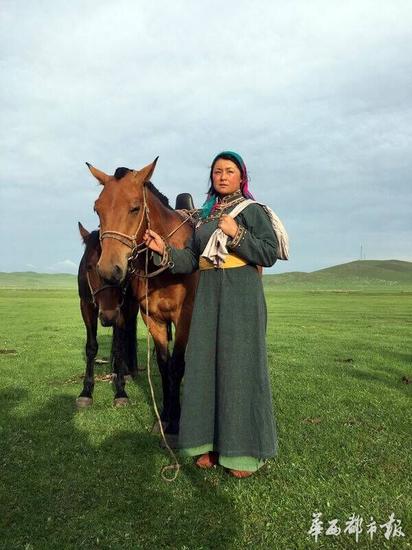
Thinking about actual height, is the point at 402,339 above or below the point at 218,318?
below

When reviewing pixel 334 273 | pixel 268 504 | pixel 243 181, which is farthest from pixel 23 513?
pixel 334 273

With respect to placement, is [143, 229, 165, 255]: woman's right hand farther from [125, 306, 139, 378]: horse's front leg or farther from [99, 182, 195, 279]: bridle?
[125, 306, 139, 378]: horse's front leg

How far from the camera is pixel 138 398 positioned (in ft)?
24.8

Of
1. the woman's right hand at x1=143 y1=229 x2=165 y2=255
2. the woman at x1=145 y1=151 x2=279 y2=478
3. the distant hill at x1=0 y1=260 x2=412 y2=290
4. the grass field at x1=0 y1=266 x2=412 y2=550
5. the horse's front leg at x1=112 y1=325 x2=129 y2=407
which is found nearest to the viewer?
the grass field at x1=0 y1=266 x2=412 y2=550

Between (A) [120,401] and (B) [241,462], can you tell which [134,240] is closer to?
(B) [241,462]

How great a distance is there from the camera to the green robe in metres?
4.02

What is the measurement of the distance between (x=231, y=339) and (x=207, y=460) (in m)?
1.40

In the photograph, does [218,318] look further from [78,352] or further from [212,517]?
[78,352]

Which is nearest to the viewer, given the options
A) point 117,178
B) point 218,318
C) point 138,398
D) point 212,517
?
point 212,517

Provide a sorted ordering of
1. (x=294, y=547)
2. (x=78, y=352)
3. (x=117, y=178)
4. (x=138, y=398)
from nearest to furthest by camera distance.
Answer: (x=294, y=547)
(x=117, y=178)
(x=138, y=398)
(x=78, y=352)

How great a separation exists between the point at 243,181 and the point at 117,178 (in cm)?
129

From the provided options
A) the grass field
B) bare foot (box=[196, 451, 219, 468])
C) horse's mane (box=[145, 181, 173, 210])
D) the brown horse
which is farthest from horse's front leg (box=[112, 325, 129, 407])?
bare foot (box=[196, 451, 219, 468])

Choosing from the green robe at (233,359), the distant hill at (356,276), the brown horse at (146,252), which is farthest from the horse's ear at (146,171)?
the distant hill at (356,276)

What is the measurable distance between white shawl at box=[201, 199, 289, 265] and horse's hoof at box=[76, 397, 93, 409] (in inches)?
158
